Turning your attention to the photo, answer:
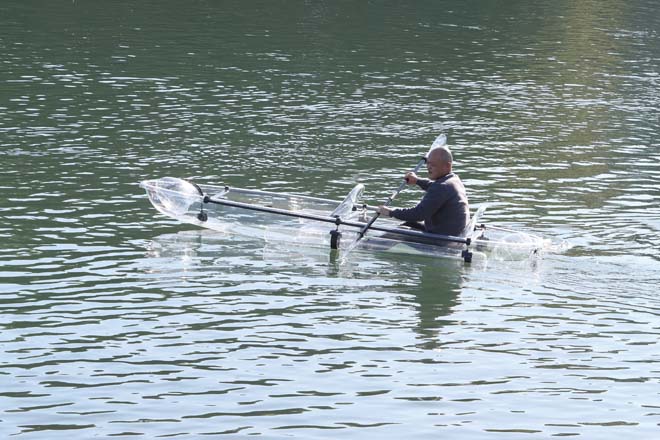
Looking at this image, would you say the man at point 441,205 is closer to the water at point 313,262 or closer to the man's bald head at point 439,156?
the man's bald head at point 439,156

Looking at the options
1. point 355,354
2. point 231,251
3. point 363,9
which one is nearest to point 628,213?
point 231,251

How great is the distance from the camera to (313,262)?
2128 centimetres

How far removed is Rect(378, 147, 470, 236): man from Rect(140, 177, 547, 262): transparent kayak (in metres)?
0.22

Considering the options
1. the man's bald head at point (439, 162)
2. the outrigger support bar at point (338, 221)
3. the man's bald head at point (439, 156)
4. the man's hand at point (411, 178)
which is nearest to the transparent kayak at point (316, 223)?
the outrigger support bar at point (338, 221)

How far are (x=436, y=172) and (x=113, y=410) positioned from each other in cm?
805

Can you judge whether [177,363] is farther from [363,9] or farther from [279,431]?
[363,9]

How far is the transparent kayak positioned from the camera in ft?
68.8

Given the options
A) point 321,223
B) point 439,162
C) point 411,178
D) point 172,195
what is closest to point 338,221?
point 321,223

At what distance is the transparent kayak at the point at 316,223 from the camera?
21.0m

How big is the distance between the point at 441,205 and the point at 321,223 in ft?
7.83

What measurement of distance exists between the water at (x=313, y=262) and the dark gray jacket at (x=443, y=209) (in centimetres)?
62

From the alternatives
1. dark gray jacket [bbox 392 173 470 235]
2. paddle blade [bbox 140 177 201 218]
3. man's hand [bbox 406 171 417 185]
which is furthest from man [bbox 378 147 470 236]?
paddle blade [bbox 140 177 201 218]

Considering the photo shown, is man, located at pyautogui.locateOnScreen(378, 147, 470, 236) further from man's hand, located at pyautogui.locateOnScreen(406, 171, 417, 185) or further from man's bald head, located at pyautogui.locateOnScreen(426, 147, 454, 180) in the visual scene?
man's hand, located at pyautogui.locateOnScreen(406, 171, 417, 185)

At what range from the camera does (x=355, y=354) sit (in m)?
16.8
